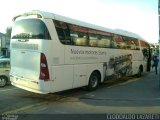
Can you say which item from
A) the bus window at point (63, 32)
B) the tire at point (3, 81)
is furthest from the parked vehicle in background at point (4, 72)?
the bus window at point (63, 32)

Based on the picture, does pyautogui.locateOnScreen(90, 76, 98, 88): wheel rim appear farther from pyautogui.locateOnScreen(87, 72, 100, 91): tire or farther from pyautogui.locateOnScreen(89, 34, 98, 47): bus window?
pyautogui.locateOnScreen(89, 34, 98, 47): bus window

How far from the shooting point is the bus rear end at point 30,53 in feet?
36.9

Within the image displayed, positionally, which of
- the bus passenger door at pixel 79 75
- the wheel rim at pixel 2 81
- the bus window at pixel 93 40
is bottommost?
the wheel rim at pixel 2 81

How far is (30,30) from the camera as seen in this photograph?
467 inches

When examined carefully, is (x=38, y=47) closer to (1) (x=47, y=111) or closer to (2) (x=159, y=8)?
(1) (x=47, y=111)

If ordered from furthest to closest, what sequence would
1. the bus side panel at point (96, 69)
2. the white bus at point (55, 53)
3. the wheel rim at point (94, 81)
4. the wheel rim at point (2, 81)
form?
the wheel rim at point (2, 81) < the wheel rim at point (94, 81) < the bus side panel at point (96, 69) < the white bus at point (55, 53)

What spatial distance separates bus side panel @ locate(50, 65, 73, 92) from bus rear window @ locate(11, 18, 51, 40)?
1.34 meters

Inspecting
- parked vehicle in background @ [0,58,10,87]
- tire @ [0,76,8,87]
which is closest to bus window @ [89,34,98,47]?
parked vehicle in background @ [0,58,10,87]

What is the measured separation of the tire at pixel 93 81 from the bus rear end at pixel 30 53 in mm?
3409

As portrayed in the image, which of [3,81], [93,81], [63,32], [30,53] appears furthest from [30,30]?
[3,81]

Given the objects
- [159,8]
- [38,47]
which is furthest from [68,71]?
[159,8]

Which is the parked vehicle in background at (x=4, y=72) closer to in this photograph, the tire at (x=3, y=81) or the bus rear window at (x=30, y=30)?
the tire at (x=3, y=81)

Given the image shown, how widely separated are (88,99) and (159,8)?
20.2ft

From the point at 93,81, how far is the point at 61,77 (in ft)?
9.86
